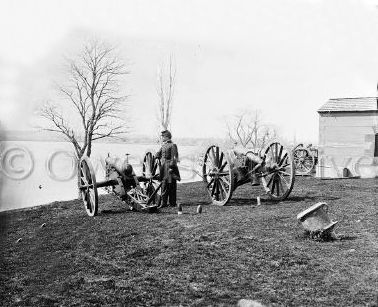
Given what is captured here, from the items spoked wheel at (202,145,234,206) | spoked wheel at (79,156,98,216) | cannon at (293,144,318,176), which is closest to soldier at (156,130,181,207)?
spoked wheel at (202,145,234,206)

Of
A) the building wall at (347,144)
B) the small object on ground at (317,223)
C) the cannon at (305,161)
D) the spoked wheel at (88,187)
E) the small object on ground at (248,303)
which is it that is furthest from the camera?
the cannon at (305,161)

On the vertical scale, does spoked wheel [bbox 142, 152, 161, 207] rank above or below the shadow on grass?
above

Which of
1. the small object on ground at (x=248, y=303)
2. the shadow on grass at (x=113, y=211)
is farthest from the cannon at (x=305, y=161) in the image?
the small object on ground at (x=248, y=303)

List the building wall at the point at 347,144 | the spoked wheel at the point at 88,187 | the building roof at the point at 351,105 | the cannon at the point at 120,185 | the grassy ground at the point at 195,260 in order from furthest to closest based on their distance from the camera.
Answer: the building roof at the point at 351,105 < the building wall at the point at 347,144 < the spoked wheel at the point at 88,187 < the cannon at the point at 120,185 < the grassy ground at the point at 195,260

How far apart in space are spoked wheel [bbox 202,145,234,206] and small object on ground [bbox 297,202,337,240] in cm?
346

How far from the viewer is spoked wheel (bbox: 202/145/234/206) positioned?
1055cm

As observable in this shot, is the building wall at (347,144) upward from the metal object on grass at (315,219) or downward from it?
upward

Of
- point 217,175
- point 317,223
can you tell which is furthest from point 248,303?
point 217,175

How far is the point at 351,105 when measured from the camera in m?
19.8

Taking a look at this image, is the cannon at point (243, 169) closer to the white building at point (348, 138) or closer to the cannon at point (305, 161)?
the white building at point (348, 138)

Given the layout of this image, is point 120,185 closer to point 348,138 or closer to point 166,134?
point 166,134

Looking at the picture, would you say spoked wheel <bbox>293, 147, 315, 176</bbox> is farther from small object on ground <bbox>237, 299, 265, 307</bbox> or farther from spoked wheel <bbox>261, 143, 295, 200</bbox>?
small object on ground <bbox>237, 299, 265, 307</bbox>

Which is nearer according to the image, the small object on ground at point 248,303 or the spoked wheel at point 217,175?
the small object on ground at point 248,303

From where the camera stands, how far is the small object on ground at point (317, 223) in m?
6.66
